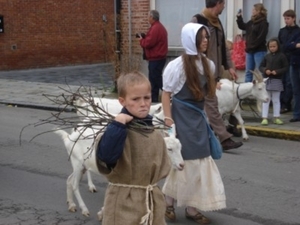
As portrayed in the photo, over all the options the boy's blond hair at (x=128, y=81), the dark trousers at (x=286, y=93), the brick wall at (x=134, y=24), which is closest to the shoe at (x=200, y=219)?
the boy's blond hair at (x=128, y=81)

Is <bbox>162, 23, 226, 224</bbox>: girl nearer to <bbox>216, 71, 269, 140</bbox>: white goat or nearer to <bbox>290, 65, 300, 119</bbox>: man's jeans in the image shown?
<bbox>216, 71, 269, 140</bbox>: white goat

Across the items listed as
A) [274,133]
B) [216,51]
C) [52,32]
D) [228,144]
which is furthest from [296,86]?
[52,32]

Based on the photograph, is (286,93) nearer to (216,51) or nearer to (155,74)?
(155,74)

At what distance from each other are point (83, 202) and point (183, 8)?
394 inches

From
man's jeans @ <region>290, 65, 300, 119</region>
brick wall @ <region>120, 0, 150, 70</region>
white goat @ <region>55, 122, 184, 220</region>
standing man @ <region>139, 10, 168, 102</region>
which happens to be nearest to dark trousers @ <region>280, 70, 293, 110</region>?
man's jeans @ <region>290, 65, 300, 119</region>

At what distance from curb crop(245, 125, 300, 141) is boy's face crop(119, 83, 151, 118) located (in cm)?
779

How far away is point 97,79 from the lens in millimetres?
21328

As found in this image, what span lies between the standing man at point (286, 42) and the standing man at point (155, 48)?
2934 millimetres

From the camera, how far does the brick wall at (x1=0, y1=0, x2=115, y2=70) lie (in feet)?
79.8

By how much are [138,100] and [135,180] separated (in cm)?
49

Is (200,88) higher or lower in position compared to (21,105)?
higher

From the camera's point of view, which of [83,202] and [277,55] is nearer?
[83,202]

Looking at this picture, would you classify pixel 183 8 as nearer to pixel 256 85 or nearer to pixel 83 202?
pixel 256 85

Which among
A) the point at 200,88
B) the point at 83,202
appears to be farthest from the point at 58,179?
the point at 200,88
